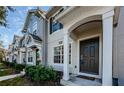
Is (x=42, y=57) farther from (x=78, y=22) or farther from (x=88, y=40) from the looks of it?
(x=78, y=22)

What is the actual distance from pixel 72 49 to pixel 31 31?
530cm

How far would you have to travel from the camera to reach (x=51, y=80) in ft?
16.8

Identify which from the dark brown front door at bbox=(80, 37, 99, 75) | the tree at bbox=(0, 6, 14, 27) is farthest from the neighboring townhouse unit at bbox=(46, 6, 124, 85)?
the tree at bbox=(0, 6, 14, 27)

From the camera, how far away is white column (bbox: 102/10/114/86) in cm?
345

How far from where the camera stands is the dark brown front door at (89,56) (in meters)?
5.59

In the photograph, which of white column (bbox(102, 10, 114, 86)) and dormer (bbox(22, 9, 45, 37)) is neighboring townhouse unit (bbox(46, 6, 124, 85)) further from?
dormer (bbox(22, 9, 45, 37))

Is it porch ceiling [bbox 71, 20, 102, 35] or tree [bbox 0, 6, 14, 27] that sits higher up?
tree [bbox 0, 6, 14, 27]

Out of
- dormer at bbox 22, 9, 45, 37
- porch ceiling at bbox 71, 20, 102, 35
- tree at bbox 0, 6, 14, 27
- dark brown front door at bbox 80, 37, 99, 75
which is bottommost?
dark brown front door at bbox 80, 37, 99, 75

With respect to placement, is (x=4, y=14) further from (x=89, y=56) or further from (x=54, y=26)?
(x=89, y=56)

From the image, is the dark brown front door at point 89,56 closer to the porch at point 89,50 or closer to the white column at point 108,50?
the porch at point 89,50

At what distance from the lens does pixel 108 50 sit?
3.50 m

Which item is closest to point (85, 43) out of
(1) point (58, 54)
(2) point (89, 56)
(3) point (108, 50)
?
(2) point (89, 56)

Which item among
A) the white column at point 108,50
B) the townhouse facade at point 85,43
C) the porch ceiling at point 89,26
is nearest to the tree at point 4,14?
the townhouse facade at point 85,43
